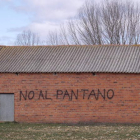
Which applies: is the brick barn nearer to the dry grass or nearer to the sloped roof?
the sloped roof

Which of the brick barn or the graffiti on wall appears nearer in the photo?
the brick barn

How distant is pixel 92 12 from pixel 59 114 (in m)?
22.2

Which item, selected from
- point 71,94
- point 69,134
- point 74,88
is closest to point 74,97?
point 71,94

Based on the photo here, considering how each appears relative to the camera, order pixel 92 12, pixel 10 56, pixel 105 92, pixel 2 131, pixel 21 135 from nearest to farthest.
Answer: pixel 21 135
pixel 2 131
pixel 105 92
pixel 10 56
pixel 92 12

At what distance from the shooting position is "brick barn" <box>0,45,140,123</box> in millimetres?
24344

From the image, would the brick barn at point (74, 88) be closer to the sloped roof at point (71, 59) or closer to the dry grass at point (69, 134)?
the sloped roof at point (71, 59)

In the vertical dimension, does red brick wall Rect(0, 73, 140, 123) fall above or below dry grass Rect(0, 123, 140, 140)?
above

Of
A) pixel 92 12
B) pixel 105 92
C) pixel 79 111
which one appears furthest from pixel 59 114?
pixel 92 12

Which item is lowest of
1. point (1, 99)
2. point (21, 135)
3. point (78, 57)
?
point (21, 135)

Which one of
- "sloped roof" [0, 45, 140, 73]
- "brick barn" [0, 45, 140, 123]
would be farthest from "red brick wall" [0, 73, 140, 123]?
"sloped roof" [0, 45, 140, 73]

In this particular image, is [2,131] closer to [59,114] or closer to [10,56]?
[59,114]

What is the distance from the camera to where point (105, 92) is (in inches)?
964

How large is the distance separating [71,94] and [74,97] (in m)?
0.24

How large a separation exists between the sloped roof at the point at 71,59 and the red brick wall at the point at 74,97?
36 cm
